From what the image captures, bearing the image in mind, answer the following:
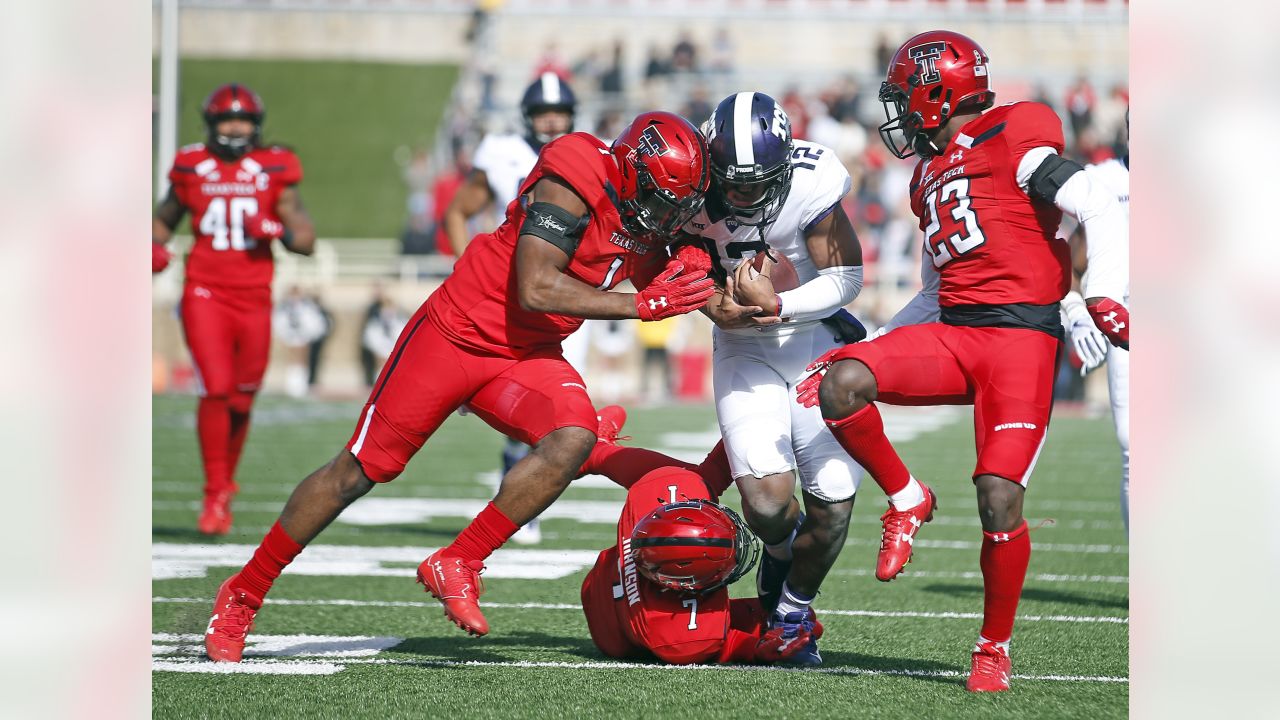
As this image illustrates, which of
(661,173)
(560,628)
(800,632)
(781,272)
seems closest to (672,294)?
(661,173)

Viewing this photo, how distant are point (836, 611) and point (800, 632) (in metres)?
0.96

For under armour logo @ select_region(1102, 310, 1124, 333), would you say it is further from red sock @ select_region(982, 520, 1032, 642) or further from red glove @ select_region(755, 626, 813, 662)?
red glove @ select_region(755, 626, 813, 662)

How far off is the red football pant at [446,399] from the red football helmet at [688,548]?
36 cm

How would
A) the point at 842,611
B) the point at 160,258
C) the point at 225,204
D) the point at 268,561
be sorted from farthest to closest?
the point at 225,204, the point at 160,258, the point at 842,611, the point at 268,561

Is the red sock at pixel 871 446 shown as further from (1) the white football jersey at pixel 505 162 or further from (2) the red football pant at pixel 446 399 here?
(1) the white football jersey at pixel 505 162

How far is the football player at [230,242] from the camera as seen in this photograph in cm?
720

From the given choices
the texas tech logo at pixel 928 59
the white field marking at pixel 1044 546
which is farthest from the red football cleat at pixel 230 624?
the white field marking at pixel 1044 546

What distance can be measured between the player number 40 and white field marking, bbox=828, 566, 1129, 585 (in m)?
3.41

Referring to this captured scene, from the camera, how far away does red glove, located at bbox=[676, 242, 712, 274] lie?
13.7 feet

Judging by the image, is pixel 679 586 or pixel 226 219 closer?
pixel 679 586

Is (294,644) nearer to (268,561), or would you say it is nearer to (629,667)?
(268,561)

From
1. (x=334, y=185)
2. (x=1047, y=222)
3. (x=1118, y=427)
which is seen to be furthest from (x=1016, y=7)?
(x=1047, y=222)

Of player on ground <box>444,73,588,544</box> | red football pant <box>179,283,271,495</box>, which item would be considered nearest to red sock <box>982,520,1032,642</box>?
player on ground <box>444,73,588,544</box>

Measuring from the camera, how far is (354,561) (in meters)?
6.39
